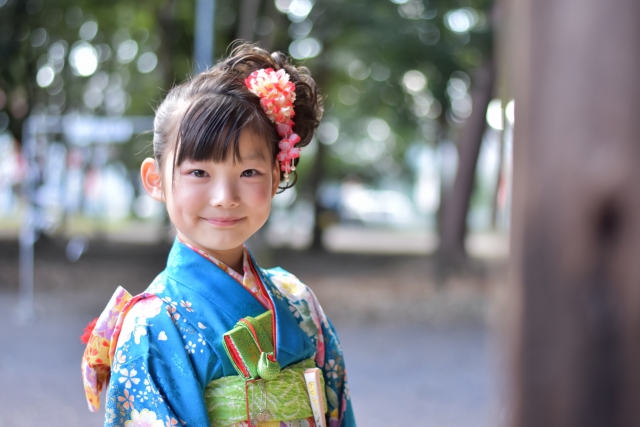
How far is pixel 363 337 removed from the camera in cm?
652

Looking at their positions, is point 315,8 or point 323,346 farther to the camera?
point 315,8

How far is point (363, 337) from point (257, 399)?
5.26m

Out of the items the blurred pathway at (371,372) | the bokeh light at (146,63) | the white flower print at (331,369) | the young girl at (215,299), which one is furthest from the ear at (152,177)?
the bokeh light at (146,63)

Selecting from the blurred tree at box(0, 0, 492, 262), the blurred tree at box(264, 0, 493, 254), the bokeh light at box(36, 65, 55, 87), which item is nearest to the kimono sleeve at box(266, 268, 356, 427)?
the blurred tree at box(0, 0, 492, 262)

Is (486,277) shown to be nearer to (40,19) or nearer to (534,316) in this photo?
(40,19)

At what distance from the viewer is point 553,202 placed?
1.10 metres

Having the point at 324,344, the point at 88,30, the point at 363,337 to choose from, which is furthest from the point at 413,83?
the point at 324,344

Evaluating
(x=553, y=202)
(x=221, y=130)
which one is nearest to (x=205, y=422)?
(x=221, y=130)

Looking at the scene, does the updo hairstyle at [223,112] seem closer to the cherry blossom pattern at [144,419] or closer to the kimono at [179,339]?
the kimono at [179,339]

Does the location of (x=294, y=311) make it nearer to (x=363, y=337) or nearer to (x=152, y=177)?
(x=152, y=177)

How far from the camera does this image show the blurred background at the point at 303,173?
4984mm

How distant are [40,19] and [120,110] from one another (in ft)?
13.1

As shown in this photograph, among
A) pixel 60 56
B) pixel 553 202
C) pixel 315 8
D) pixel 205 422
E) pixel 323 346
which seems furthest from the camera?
pixel 60 56

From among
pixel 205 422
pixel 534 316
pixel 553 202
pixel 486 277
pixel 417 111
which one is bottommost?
pixel 486 277
